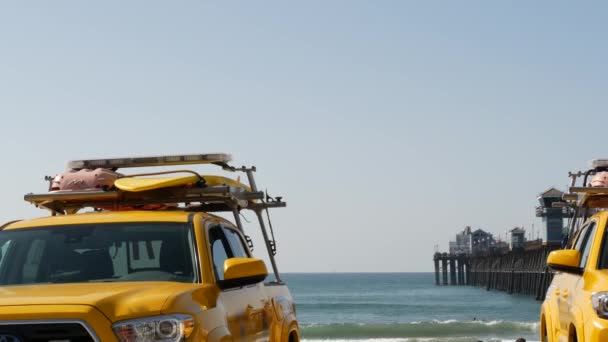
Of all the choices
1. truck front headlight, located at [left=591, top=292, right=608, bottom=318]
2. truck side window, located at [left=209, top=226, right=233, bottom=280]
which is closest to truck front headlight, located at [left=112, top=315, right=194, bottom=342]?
truck side window, located at [left=209, top=226, right=233, bottom=280]

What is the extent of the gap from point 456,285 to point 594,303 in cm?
12557

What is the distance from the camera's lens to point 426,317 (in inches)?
2911

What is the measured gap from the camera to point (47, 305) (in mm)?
5711

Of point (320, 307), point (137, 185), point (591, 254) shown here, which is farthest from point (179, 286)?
point (320, 307)

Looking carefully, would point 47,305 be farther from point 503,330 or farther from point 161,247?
point 503,330

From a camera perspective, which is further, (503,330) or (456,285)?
(456,285)

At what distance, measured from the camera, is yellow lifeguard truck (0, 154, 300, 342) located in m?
5.71

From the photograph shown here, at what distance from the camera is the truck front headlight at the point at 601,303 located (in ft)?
25.2

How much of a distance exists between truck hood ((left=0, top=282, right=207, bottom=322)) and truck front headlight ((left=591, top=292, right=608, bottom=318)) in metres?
2.75

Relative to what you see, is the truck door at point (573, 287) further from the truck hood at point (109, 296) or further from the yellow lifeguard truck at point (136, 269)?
the truck hood at point (109, 296)

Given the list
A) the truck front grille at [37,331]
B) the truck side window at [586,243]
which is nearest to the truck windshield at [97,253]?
the truck front grille at [37,331]

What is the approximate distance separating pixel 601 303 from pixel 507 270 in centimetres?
9130

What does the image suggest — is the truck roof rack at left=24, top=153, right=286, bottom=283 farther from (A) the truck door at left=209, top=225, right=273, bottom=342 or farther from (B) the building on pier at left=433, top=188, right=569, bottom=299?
(B) the building on pier at left=433, top=188, right=569, bottom=299

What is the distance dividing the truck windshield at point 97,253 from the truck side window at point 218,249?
8.1 inches
